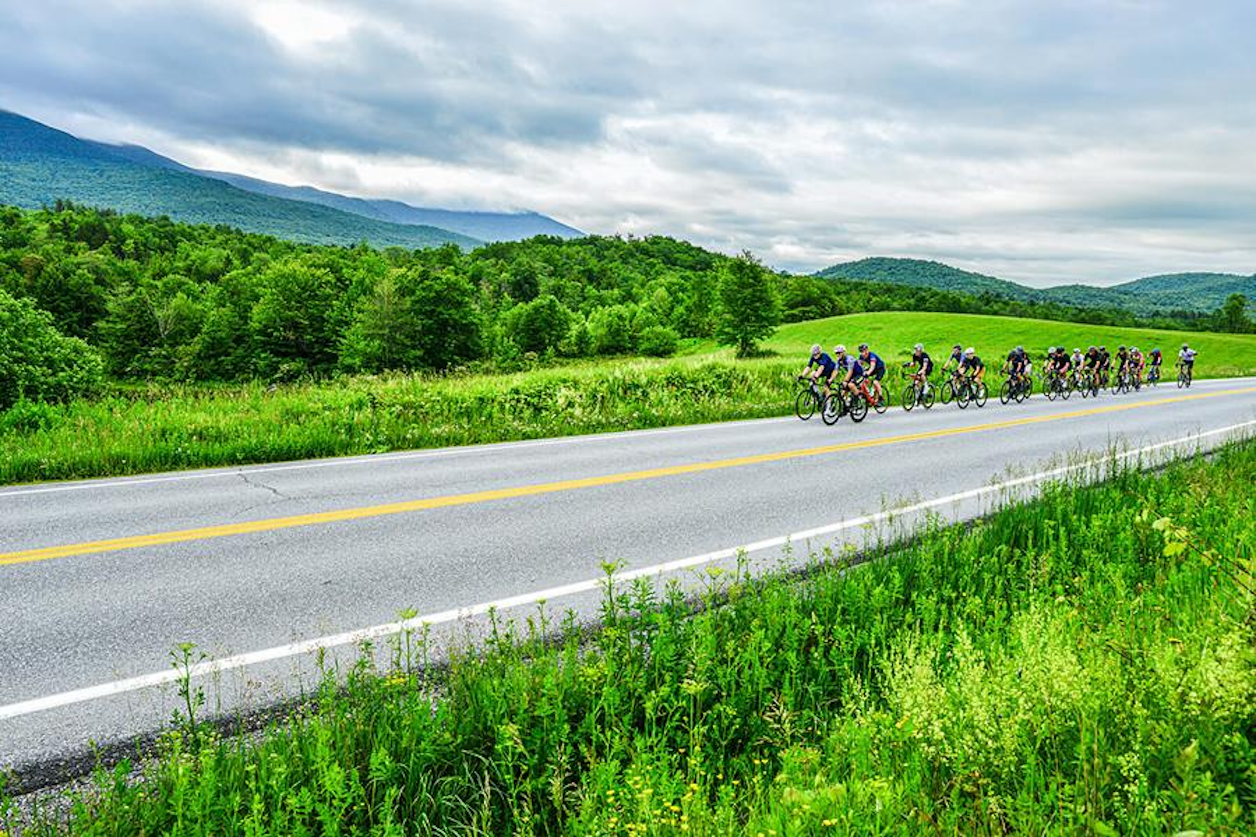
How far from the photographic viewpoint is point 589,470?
9219 millimetres

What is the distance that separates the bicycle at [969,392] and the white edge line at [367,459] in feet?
34.0

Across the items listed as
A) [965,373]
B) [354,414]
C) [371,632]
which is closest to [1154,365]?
[965,373]

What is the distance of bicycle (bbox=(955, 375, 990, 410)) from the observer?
2131cm

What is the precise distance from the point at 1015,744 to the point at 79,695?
4.42 meters

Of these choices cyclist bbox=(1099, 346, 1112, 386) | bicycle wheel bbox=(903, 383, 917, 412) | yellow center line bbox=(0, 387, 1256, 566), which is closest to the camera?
yellow center line bbox=(0, 387, 1256, 566)

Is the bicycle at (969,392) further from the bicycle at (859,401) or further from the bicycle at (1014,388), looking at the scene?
the bicycle at (859,401)

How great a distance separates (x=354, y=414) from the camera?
11773 mm

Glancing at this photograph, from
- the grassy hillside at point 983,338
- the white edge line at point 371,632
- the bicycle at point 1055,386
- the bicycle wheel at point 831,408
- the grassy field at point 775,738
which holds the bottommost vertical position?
the white edge line at point 371,632

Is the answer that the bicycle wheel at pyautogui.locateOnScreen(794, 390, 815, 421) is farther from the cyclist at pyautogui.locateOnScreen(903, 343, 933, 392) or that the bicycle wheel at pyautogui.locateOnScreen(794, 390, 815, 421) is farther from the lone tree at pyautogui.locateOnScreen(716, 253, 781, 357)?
the lone tree at pyautogui.locateOnScreen(716, 253, 781, 357)

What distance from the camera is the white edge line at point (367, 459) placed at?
26.6ft

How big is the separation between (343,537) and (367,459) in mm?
4122

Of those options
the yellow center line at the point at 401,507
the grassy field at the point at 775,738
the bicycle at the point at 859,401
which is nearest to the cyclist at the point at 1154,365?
the bicycle at the point at 859,401

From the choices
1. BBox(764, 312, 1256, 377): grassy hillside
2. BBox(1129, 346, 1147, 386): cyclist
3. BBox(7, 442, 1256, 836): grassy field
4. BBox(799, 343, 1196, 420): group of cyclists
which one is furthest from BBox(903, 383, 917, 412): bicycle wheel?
BBox(764, 312, 1256, 377): grassy hillside

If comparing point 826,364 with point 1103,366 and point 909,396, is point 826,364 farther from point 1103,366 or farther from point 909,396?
point 1103,366
